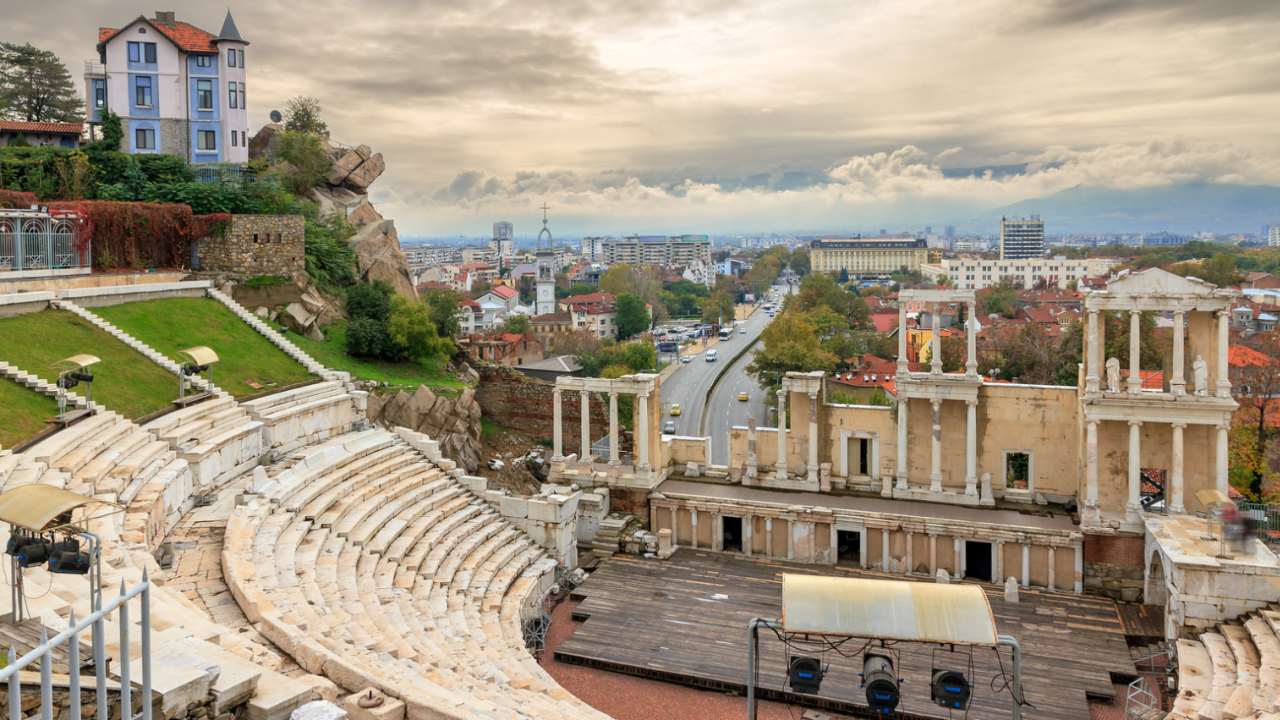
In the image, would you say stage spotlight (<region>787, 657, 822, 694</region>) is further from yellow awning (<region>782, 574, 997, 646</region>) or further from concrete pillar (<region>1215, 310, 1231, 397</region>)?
concrete pillar (<region>1215, 310, 1231, 397</region>)

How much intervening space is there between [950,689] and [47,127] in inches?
2150

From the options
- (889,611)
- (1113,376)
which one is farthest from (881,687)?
(1113,376)

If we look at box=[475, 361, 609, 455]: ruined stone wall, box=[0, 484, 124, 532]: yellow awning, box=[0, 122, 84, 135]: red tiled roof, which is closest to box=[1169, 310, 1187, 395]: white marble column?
box=[0, 484, 124, 532]: yellow awning

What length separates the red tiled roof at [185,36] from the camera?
48500 millimetres

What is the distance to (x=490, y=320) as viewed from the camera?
131 meters

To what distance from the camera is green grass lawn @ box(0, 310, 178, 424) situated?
83.5 feet

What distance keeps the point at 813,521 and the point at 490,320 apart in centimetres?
10438

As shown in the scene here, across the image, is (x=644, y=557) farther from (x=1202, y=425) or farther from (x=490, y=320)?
(x=490, y=320)

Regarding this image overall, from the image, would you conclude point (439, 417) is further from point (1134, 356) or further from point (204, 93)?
point (1134, 356)

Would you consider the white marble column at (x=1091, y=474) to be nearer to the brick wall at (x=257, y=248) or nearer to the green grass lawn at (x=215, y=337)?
the green grass lawn at (x=215, y=337)

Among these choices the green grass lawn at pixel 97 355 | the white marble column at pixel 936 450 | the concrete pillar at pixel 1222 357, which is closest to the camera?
the green grass lawn at pixel 97 355

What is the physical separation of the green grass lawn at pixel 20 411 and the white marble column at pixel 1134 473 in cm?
3069

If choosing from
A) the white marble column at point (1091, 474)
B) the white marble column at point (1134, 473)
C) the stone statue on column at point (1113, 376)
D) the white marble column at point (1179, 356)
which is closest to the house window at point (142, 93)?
the stone statue on column at point (1113, 376)

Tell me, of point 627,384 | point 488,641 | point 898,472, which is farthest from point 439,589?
point 898,472
